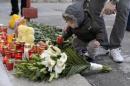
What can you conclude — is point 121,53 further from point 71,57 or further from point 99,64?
point 71,57

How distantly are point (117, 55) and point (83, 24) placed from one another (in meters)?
0.60

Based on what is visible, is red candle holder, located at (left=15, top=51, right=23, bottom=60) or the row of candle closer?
the row of candle

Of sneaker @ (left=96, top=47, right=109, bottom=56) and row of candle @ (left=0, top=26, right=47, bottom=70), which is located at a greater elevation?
row of candle @ (left=0, top=26, right=47, bottom=70)

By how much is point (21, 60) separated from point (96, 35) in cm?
97

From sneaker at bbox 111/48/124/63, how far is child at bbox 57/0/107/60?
28 centimetres

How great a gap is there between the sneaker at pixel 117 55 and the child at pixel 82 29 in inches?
11.2

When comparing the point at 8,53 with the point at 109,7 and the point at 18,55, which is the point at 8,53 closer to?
the point at 18,55

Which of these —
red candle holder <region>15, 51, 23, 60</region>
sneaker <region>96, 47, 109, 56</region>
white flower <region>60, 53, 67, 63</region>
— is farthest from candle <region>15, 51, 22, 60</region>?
sneaker <region>96, 47, 109, 56</region>

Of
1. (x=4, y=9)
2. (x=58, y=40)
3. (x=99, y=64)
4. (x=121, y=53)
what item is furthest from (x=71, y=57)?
(x=4, y=9)

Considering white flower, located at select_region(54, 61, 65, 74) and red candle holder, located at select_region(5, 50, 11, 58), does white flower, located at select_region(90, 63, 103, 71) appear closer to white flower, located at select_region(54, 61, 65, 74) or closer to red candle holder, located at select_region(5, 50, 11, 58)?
white flower, located at select_region(54, 61, 65, 74)

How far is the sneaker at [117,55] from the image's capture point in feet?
16.4

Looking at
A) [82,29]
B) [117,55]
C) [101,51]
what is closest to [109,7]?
[82,29]

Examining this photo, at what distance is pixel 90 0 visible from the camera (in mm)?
5414

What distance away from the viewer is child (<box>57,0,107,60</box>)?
4.78 meters
